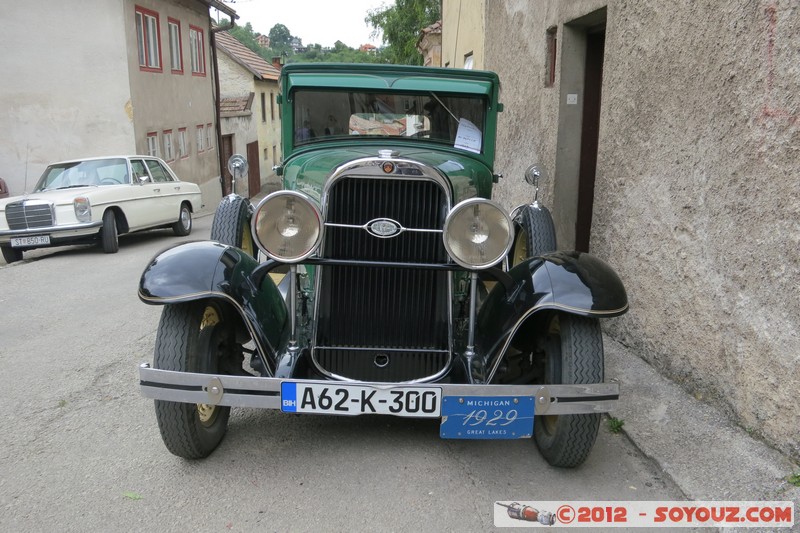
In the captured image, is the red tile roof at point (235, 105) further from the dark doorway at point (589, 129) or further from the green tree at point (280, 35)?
the green tree at point (280, 35)

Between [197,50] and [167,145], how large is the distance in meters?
4.69

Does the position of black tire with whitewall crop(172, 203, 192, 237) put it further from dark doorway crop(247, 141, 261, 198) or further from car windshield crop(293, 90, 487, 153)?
dark doorway crop(247, 141, 261, 198)

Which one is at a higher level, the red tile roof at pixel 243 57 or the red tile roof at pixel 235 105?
the red tile roof at pixel 243 57

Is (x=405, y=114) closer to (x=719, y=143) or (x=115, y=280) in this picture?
(x=719, y=143)

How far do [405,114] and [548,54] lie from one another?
2981mm

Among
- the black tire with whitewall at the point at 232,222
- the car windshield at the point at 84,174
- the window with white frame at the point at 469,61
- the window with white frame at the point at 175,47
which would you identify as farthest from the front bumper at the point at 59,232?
the window with white frame at the point at 175,47

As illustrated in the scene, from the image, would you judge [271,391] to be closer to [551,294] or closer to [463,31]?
[551,294]

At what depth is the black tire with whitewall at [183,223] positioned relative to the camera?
497 inches

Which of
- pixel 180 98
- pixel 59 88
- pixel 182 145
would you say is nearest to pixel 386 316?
pixel 59 88

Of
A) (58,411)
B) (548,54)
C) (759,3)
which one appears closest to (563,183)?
(548,54)

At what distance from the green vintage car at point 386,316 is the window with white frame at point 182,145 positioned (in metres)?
15.6

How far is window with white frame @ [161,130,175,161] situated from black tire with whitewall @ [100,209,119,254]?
7.71 meters

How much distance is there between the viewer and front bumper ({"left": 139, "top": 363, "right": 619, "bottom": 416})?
278 cm

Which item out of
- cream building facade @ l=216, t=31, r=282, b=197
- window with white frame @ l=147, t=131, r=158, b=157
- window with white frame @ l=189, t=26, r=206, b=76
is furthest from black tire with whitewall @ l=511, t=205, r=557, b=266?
cream building facade @ l=216, t=31, r=282, b=197
